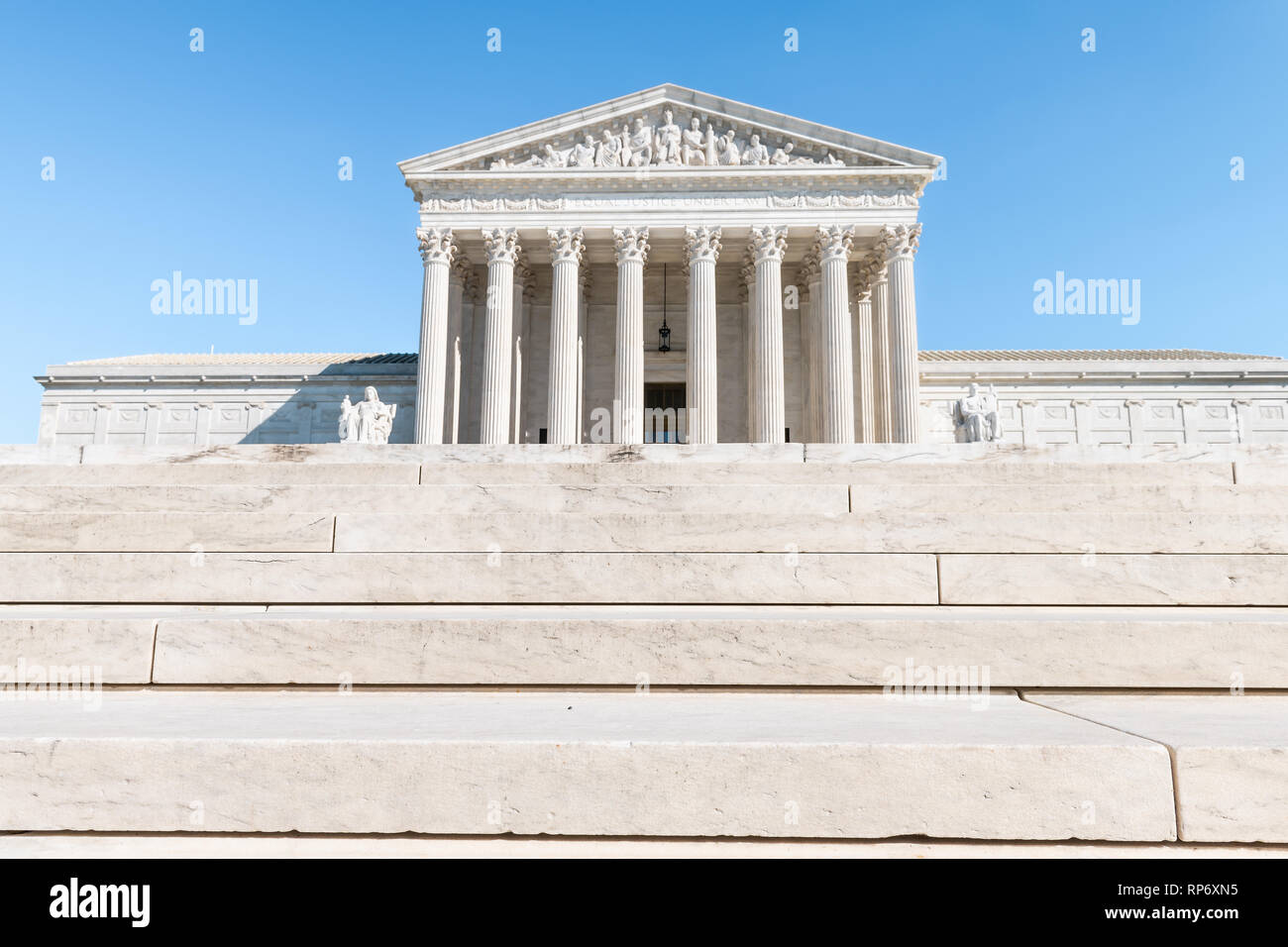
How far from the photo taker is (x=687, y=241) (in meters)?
29.0

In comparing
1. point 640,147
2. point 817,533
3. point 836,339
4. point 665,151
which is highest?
point 640,147

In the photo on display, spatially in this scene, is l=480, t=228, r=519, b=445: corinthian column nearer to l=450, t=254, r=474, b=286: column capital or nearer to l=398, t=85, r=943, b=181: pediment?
l=450, t=254, r=474, b=286: column capital

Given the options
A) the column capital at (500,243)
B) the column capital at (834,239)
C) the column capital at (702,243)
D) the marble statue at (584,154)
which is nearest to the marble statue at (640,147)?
the marble statue at (584,154)

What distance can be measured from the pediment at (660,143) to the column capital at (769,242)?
238cm

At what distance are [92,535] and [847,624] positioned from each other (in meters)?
6.92

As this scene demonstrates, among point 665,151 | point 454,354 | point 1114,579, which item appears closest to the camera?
point 1114,579

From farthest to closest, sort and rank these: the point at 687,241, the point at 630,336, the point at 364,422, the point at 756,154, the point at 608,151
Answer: the point at 608,151
the point at 756,154
the point at 687,241
the point at 630,336
the point at 364,422

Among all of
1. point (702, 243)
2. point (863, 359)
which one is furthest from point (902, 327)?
point (702, 243)

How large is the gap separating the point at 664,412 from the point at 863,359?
929cm

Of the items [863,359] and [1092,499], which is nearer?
[1092,499]

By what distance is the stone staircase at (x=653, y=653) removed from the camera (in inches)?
124

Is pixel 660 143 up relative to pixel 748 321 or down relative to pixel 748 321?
up

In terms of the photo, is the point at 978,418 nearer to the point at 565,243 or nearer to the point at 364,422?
the point at 364,422
